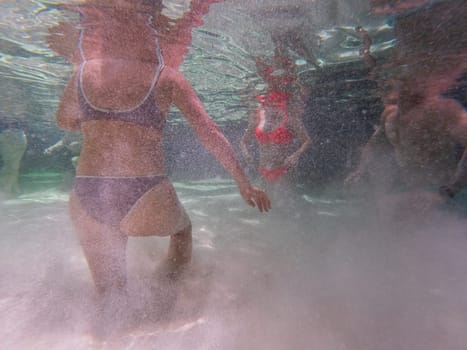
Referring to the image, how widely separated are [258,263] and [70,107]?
12.2ft

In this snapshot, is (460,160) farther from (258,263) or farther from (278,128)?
(278,128)

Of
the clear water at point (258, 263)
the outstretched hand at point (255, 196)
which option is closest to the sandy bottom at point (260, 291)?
the clear water at point (258, 263)

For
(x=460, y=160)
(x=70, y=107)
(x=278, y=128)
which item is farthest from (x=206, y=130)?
(x=278, y=128)

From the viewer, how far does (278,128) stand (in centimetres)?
1142

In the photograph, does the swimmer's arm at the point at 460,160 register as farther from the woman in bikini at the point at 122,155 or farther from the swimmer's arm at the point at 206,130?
the swimmer's arm at the point at 206,130

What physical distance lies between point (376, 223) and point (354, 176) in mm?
1688

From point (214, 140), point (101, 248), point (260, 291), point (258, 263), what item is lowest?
point (258, 263)

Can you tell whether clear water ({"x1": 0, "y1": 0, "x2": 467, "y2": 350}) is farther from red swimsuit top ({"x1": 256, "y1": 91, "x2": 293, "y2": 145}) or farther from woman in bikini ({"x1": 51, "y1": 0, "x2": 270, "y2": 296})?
red swimsuit top ({"x1": 256, "y1": 91, "x2": 293, "y2": 145})

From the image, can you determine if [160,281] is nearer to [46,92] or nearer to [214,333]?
[214,333]

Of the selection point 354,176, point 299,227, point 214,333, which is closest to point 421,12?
point 354,176

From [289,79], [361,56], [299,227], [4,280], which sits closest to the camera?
[4,280]

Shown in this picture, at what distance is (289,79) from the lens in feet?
31.6

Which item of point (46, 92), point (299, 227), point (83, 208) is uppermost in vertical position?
point (46, 92)

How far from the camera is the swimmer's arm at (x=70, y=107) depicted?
2.78m
